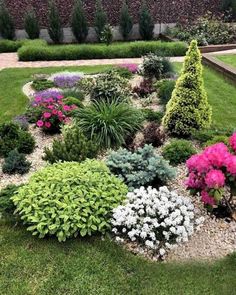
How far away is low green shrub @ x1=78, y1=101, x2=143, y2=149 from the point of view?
6.47 meters

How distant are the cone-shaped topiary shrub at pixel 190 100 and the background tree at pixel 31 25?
14322 millimetres

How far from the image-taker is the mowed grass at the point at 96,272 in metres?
3.82

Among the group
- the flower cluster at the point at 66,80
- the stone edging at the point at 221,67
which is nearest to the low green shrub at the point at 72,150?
the flower cluster at the point at 66,80

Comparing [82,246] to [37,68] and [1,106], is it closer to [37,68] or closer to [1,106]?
[1,106]

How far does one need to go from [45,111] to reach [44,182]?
9.11ft

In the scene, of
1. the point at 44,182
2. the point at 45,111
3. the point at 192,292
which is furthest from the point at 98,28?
the point at 192,292

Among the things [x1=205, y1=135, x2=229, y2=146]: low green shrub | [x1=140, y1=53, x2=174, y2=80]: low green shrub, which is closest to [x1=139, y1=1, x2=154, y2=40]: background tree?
[x1=140, y1=53, x2=174, y2=80]: low green shrub

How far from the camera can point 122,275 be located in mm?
3992

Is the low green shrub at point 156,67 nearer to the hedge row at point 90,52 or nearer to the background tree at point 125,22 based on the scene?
the hedge row at point 90,52

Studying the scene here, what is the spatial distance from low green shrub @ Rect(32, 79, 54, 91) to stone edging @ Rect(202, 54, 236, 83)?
4778mm

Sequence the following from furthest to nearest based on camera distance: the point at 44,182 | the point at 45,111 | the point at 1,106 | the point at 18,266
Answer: the point at 1,106
the point at 45,111
the point at 44,182
the point at 18,266

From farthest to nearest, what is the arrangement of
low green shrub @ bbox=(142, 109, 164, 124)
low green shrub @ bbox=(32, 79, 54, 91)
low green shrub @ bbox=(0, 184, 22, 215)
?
low green shrub @ bbox=(32, 79, 54, 91), low green shrub @ bbox=(142, 109, 164, 124), low green shrub @ bbox=(0, 184, 22, 215)

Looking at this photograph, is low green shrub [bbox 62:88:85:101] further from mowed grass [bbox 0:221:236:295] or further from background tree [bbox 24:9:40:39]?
background tree [bbox 24:9:40:39]

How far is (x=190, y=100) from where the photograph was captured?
6641 mm
